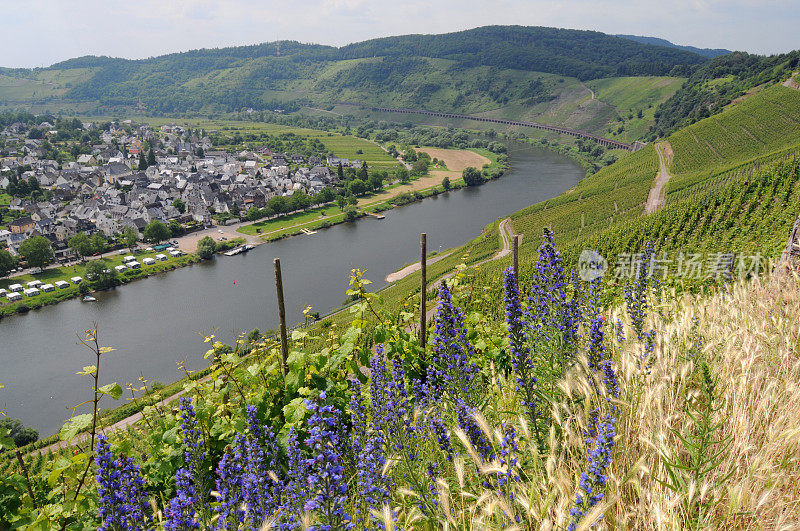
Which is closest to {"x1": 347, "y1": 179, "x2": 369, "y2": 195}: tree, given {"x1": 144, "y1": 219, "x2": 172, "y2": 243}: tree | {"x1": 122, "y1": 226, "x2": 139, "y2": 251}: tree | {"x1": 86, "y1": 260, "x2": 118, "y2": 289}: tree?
{"x1": 144, "y1": 219, "x2": 172, "y2": 243}: tree

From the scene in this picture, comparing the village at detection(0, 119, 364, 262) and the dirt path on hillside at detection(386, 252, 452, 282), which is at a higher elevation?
the village at detection(0, 119, 364, 262)

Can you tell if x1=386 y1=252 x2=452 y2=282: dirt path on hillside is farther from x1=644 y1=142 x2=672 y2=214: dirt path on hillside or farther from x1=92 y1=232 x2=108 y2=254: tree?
x1=92 y1=232 x2=108 y2=254: tree

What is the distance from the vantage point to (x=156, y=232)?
49.2 metres

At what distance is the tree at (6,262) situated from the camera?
39844 mm

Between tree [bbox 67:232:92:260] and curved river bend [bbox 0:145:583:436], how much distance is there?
9267mm

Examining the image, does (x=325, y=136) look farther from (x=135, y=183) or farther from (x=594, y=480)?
(x=594, y=480)

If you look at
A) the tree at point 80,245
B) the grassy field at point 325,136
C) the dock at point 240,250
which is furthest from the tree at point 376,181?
the tree at point 80,245

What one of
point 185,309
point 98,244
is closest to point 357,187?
point 98,244

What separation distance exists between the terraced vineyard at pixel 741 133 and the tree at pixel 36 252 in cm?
6503

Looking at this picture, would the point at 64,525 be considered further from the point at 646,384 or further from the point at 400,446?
the point at 646,384

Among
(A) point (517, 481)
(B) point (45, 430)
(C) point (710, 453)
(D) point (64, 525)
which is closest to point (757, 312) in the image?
(C) point (710, 453)

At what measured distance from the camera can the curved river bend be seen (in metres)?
27.5

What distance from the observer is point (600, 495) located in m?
1.72

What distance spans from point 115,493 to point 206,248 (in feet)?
152
